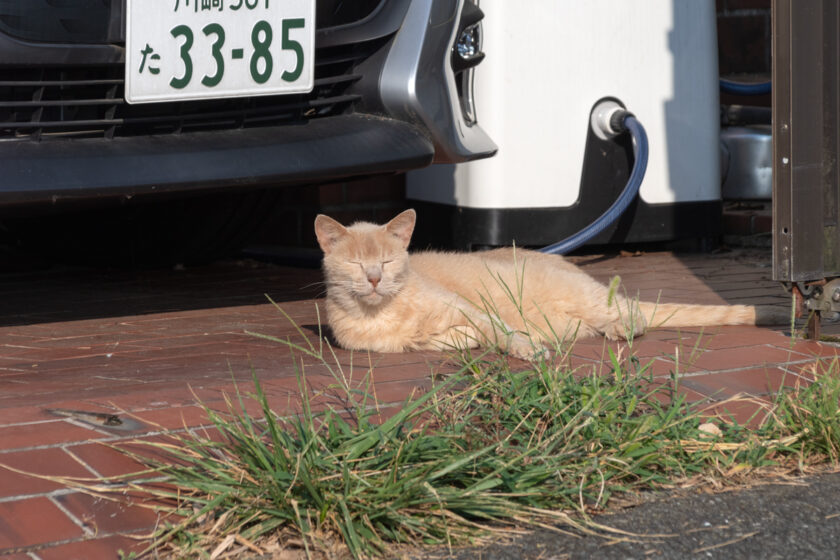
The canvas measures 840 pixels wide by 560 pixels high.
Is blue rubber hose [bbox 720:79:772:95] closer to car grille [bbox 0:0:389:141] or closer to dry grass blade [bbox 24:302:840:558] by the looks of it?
car grille [bbox 0:0:389:141]

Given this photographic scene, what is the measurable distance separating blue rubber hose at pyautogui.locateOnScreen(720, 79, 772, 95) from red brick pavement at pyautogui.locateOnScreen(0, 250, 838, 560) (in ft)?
4.34

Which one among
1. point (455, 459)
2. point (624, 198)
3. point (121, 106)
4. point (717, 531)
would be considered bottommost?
point (717, 531)

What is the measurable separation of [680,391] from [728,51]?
4718 mm

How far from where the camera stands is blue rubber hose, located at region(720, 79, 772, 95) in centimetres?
637

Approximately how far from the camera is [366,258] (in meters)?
3.46

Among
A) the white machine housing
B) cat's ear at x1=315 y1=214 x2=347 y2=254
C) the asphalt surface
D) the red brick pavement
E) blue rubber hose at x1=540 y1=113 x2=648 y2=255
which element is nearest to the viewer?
the asphalt surface

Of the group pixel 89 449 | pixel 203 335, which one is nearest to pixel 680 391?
pixel 89 449

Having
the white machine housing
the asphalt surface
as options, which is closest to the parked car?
the white machine housing

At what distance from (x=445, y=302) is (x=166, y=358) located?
0.90 meters

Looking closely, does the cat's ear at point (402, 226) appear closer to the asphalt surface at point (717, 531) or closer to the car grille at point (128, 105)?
the car grille at point (128, 105)

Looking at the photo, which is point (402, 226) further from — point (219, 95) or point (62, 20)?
point (62, 20)

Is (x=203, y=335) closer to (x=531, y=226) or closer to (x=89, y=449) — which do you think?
(x=89, y=449)

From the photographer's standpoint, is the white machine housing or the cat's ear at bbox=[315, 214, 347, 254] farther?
the white machine housing

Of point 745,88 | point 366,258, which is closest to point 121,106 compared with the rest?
point 366,258
